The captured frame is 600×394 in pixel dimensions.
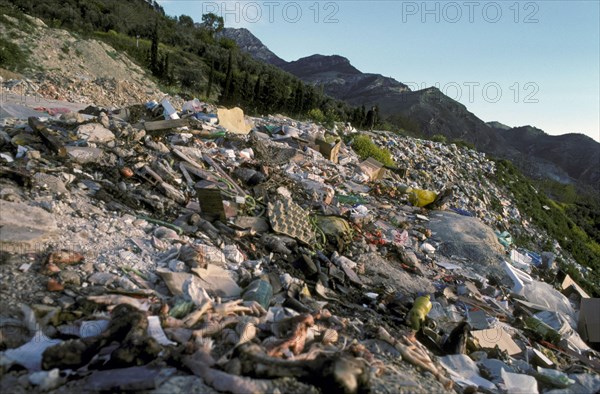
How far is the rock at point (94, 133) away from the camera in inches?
185

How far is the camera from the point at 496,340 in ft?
11.7

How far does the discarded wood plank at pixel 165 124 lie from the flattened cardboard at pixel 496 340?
4.42 m

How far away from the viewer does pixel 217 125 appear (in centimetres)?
680

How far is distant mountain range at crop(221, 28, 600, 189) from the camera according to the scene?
56.3 m

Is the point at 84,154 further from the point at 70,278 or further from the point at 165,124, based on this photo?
the point at 70,278

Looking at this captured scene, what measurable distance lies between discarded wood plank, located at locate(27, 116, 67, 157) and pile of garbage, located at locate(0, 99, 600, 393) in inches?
1.1

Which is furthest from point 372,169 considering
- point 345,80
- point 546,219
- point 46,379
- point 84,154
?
point 345,80

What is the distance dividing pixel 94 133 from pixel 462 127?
2494 inches

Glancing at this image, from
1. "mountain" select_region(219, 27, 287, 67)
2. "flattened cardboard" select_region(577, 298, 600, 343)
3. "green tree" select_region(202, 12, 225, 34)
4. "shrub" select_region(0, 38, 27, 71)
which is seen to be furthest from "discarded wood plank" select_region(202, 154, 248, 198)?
"mountain" select_region(219, 27, 287, 67)

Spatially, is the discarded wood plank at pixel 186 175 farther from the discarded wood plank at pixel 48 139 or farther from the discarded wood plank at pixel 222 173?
the discarded wood plank at pixel 48 139

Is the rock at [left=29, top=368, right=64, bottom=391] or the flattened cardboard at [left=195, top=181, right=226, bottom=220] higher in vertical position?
the flattened cardboard at [left=195, top=181, right=226, bottom=220]

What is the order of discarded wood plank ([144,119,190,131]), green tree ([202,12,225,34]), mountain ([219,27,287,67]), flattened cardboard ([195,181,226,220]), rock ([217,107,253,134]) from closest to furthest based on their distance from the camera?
1. flattened cardboard ([195,181,226,220])
2. discarded wood plank ([144,119,190,131])
3. rock ([217,107,253,134])
4. green tree ([202,12,225,34])
5. mountain ([219,27,287,67])

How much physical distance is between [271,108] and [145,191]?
1642cm

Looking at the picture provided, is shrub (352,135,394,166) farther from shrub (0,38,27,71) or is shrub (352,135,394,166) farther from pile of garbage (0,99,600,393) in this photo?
shrub (0,38,27,71)
